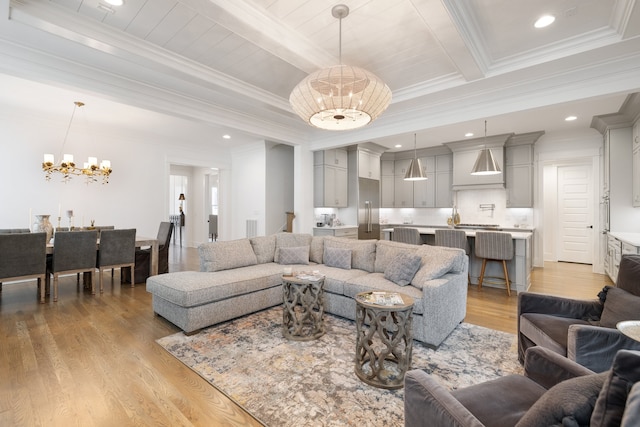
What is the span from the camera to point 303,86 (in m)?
2.48

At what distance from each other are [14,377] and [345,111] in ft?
10.9

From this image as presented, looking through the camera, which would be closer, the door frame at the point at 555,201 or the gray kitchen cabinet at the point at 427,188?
the door frame at the point at 555,201

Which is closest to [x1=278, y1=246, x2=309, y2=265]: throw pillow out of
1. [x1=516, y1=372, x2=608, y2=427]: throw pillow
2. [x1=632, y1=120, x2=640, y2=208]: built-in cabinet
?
[x1=516, y1=372, x2=608, y2=427]: throw pillow

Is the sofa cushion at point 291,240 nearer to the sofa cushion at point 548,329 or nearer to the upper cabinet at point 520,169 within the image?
Answer: the sofa cushion at point 548,329

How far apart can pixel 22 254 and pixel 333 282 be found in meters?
4.00

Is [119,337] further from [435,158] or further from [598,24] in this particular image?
[435,158]

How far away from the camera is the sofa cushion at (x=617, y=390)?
677 mm

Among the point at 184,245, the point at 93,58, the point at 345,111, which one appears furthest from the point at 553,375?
the point at 184,245

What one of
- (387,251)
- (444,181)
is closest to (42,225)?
(387,251)

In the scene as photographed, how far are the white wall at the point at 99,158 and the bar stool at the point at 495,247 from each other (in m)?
5.87

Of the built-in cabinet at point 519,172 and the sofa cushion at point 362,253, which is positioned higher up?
the built-in cabinet at point 519,172

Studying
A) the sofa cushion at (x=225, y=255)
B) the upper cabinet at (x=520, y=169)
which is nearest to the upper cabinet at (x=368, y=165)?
the upper cabinet at (x=520, y=169)

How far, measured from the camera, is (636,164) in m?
4.47

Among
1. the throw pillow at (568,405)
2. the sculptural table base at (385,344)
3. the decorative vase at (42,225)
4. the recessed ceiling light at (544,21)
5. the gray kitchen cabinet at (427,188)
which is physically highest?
the recessed ceiling light at (544,21)
